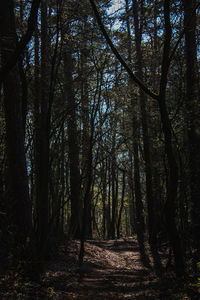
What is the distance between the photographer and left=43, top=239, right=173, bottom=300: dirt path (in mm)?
5492

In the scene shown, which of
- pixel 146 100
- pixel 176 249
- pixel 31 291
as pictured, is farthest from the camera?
pixel 146 100

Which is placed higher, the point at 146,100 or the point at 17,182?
the point at 146,100

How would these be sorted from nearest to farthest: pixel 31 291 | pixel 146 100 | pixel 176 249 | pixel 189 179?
pixel 31 291 < pixel 176 249 < pixel 189 179 < pixel 146 100

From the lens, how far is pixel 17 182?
575cm

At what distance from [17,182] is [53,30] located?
A: 4497mm

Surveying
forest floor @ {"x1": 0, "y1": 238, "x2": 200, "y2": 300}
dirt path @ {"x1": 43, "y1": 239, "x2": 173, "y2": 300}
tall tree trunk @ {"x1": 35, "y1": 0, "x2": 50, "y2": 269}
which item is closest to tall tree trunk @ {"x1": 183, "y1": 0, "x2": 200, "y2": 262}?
forest floor @ {"x1": 0, "y1": 238, "x2": 200, "y2": 300}

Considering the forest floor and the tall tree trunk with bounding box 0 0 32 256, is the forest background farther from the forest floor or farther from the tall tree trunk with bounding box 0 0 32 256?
the forest floor

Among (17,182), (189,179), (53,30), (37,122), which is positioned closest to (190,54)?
(189,179)

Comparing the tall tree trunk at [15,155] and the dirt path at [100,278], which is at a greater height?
the tall tree trunk at [15,155]

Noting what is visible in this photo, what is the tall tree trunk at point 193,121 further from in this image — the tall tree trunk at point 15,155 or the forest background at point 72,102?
the tall tree trunk at point 15,155

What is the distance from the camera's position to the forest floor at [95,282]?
14.4 feet

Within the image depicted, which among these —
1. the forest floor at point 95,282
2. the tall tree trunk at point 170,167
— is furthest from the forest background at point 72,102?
the forest floor at point 95,282

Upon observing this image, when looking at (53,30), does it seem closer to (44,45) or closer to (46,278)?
(44,45)

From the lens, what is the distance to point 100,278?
7.11 m
